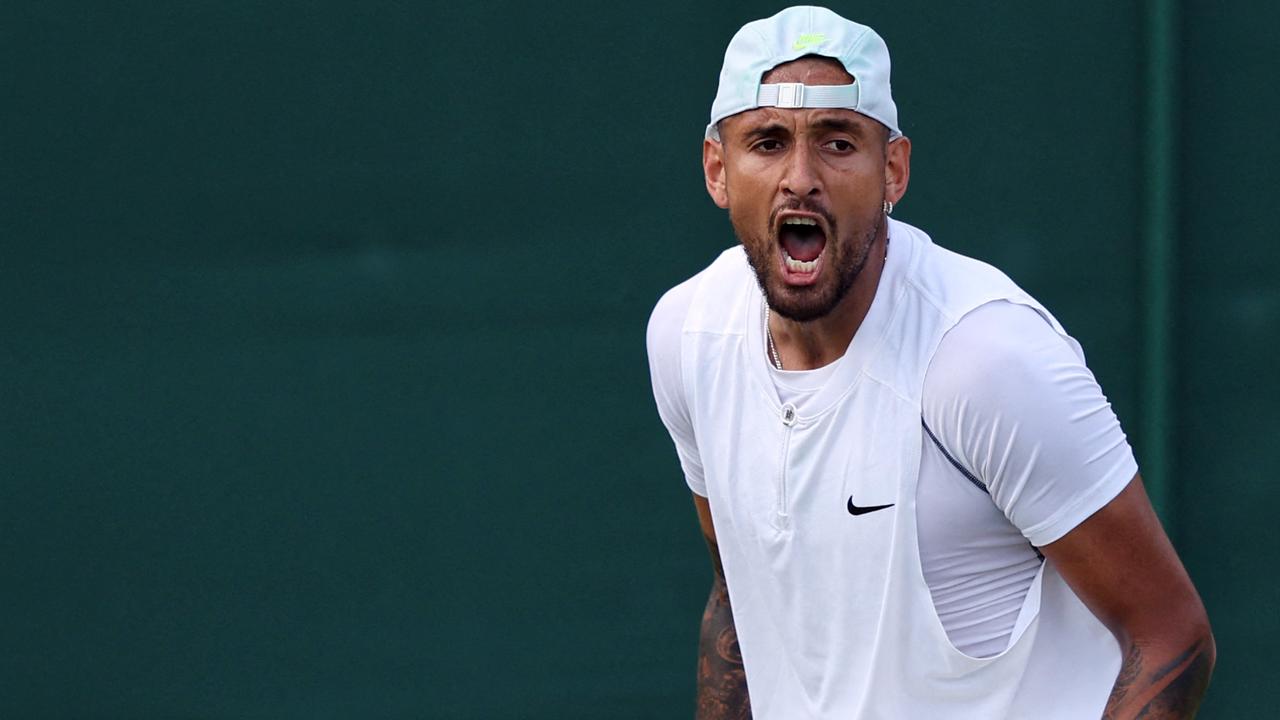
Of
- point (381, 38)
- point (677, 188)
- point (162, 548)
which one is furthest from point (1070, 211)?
point (162, 548)

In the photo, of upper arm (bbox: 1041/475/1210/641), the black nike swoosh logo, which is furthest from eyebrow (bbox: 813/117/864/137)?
upper arm (bbox: 1041/475/1210/641)

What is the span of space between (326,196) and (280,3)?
16.2 inches

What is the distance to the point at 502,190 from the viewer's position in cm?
376

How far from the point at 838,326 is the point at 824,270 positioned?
0.38 ft

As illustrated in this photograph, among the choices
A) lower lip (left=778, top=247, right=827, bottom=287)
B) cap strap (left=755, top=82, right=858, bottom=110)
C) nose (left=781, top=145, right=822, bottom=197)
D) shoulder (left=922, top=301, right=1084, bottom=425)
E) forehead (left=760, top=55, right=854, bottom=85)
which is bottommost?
shoulder (left=922, top=301, right=1084, bottom=425)

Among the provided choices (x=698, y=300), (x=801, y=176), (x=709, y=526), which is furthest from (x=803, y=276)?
(x=709, y=526)

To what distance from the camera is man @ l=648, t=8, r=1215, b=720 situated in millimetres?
2236

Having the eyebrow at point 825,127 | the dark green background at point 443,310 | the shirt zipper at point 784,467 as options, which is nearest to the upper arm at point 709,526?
the shirt zipper at point 784,467

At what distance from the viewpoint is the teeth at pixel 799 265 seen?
2.42m

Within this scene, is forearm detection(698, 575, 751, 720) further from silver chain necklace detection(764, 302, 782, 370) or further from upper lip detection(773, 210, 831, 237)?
upper lip detection(773, 210, 831, 237)

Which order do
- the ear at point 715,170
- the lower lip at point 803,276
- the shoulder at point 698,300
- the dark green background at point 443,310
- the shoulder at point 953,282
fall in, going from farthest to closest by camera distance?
the dark green background at point 443,310
the shoulder at point 698,300
the ear at point 715,170
the lower lip at point 803,276
the shoulder at point 953,282

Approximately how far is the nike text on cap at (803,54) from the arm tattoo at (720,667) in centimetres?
84

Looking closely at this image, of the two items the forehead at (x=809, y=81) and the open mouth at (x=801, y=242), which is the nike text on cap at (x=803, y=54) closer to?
the forehead at (x=809, y=81)

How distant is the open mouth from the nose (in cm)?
4
